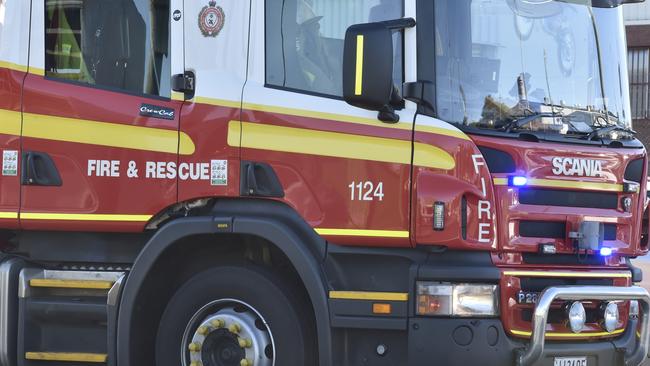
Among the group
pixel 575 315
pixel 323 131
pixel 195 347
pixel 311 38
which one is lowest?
pixel 195 347

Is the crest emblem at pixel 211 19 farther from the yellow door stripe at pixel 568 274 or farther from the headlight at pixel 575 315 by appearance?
the headlight at pixel 575 315

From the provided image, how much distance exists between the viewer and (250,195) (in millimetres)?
4711

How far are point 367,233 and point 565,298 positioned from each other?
3.67ft

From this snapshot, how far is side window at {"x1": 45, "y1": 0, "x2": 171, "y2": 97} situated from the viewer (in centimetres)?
500

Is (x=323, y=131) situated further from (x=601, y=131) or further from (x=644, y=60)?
(x=644, y=60)

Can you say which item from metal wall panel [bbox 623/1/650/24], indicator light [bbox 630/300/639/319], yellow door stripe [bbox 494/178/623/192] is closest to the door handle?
yellow door stripe [bbox 494/178/623/192]

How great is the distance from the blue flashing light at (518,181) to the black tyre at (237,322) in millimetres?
1388

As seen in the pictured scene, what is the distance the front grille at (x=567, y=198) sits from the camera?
4.46 m

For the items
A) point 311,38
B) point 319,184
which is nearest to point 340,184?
point 319,184

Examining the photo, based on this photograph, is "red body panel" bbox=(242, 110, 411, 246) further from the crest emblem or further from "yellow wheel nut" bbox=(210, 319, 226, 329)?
"yellow wheel nut" bbox=(210, 319, 226, 329)

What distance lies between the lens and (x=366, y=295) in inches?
177

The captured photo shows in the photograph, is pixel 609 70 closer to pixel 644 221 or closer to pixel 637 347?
pixel 644 221

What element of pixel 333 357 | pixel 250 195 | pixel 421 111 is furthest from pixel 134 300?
Answer: pixel 421 111

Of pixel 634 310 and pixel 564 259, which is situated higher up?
pixel 564 259
